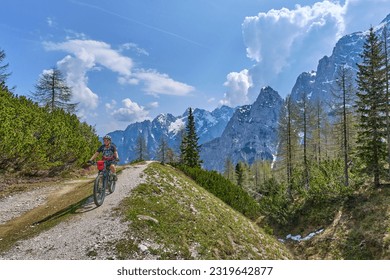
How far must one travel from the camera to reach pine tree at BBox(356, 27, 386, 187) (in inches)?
1045

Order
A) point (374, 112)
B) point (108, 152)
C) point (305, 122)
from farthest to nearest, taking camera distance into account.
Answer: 1. point (305, 122)
2. point (374, 112)
3. point (108, 152)

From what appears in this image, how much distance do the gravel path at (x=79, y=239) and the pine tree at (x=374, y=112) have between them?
85.8 ft

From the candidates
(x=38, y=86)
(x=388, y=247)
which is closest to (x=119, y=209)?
(x=388, y=247)

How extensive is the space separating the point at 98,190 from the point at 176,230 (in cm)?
386

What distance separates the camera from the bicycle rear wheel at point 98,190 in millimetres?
11208

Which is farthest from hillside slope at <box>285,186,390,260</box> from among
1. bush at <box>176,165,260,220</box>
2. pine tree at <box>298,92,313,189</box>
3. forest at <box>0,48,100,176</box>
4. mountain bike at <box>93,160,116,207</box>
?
forest at <box>0,48,100,176</box>

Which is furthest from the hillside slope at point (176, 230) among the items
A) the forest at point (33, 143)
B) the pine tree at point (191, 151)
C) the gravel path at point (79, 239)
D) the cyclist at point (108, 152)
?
the pine tree at point (191, 151)

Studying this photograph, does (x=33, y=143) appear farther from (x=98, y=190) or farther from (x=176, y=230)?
(x=176, y=230)

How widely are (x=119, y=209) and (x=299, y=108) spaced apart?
33.9 m

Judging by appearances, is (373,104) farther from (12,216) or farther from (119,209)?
(12,216)

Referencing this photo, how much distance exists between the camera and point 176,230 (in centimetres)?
1019

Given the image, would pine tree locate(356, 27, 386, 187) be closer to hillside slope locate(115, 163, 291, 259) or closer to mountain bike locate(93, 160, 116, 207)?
hillside slope locate(115, 163, 291, 259)

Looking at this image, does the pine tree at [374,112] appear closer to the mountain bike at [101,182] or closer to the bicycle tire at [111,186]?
the bicycle tire at [111,186]

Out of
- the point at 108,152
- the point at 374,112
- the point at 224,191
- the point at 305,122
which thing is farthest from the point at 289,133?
the point at 108,152
